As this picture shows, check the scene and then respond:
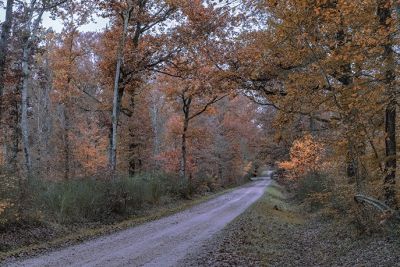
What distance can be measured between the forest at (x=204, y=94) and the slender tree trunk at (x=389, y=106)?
0.03m

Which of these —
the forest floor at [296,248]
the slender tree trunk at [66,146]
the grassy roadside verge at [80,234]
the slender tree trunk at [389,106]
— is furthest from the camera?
the slender tree trunk at [66,146]

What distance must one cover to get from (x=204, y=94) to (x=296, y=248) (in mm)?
11017

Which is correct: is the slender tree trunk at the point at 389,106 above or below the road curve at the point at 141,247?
above

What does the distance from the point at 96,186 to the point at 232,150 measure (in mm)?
38762

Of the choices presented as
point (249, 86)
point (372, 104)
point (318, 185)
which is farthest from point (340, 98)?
point (318, 185)

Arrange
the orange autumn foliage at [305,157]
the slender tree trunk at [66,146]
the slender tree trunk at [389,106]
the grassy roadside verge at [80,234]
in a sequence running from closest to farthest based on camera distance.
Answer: the slender tree trunk at [389,106]
the grassy roadside verge at [80,234]
the orange autumn foliage at [305,157]
the slender tree trunk at [66,146]

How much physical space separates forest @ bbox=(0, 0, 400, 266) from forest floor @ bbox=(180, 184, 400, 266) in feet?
1.80

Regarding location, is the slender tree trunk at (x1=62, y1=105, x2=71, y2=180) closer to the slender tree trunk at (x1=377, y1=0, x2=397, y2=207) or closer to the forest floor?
the forest floor

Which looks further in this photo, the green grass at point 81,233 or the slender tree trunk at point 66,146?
the slender tree trunk at point 66,146

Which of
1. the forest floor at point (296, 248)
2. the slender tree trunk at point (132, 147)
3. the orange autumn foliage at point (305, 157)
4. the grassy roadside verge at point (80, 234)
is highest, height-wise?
the slender tree trunk at point (132, 147)

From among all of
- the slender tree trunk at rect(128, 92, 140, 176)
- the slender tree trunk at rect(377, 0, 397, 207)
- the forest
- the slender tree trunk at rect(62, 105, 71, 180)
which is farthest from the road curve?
the slender tree trunk at rect(128, 92, 140, 176)

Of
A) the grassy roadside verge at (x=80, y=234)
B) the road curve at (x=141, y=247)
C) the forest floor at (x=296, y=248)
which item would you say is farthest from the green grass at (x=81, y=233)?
the forest floor at (x=296, y=248)

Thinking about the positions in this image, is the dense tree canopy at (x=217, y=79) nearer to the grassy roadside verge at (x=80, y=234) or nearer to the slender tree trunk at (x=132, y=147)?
the slender tree trunk at (x=132, y=147)

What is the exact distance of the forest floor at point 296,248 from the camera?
898cm
